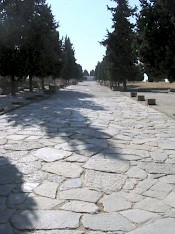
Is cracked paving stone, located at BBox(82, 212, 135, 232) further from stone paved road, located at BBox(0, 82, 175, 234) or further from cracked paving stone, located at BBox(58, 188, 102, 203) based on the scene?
cracked paving stone, located at BBox(58, 188, 102, 203)

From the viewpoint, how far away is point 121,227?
11.8ft

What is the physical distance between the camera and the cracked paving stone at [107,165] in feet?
18.8

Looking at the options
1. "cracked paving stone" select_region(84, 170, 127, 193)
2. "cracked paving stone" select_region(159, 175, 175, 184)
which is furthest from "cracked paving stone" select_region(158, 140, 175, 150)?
"cracked paving stone" select_region(84, 170, 127, 193)

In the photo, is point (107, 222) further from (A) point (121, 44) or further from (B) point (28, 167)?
(A) point (121, 44)

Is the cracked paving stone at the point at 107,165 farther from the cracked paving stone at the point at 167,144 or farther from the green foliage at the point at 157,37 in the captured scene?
the green foliage at the point at 157,37

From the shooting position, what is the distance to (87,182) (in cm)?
504

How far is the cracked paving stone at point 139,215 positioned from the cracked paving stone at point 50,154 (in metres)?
2.57

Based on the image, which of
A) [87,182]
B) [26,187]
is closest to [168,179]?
[87,182]

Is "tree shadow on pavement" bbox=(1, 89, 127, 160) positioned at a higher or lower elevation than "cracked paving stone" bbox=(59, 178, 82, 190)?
higher

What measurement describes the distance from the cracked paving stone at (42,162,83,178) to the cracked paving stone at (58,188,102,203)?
0.66 meters

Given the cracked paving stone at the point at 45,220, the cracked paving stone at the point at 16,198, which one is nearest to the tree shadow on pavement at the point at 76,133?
the cracked paving stone at the point at 16,198

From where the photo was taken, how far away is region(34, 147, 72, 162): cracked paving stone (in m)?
6.38

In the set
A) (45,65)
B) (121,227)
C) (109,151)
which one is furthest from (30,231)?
(45,65)

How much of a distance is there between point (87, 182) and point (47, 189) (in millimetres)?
656
